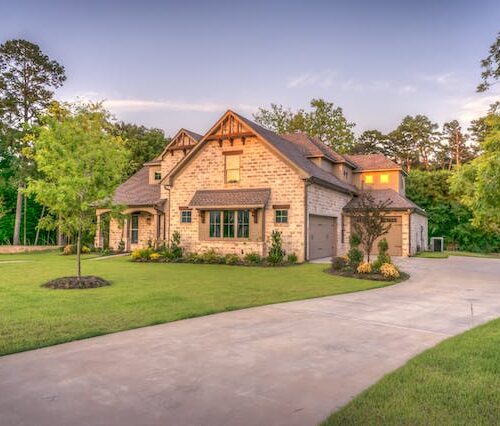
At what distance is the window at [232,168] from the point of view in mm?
22422

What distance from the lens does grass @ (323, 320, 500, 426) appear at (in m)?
3.64

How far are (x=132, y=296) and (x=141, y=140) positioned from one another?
35.5 m

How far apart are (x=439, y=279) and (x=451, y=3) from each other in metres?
9.42

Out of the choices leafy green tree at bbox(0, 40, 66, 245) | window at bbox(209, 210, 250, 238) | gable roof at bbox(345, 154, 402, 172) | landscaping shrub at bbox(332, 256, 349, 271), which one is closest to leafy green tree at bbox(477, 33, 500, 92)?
landscaping shrub at bbox(332, 256, 349, 271)

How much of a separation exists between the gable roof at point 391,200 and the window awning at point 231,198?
6695 millimetres

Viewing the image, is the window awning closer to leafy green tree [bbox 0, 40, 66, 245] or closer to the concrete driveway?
the concrete driveway

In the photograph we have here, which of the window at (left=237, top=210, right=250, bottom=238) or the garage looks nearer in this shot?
the window at (left=237, top=210, right=250, bottom=238)

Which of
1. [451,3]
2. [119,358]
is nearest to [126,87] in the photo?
[451,3]

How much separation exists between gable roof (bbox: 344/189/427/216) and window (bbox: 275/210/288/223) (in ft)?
18.9

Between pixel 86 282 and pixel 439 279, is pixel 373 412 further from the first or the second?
pixel 439 279

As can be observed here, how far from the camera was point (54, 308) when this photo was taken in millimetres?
8773

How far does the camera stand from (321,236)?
895 inches

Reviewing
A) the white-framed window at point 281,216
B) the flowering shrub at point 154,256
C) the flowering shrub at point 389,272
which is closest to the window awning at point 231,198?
the white-framed window at point 281,216

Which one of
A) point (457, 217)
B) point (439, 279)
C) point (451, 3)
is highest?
point (451, 3)
